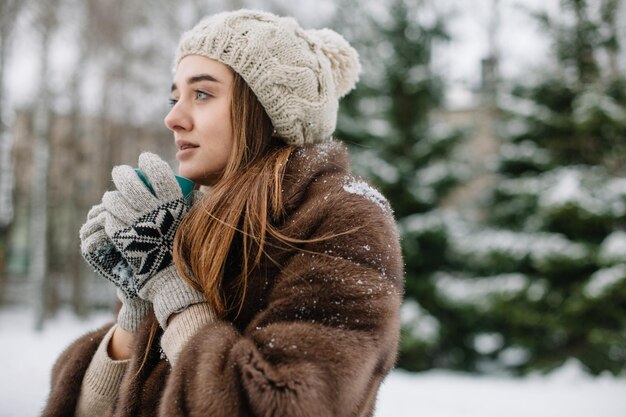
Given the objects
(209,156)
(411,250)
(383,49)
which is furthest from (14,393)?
(383,49)

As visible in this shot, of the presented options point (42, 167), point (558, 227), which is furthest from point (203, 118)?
point (42, 167)

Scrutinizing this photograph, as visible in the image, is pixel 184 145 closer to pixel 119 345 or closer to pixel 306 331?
pixel 119 345

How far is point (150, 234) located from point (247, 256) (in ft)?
0.91

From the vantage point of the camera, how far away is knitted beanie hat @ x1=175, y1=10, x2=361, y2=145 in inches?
64.6

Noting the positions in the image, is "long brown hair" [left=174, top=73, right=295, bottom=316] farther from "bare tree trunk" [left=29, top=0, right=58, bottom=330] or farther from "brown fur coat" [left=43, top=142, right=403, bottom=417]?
"bare tree trunk" [left=29, top=0, right=58, bottom=330]

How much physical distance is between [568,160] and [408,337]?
3.81 metres

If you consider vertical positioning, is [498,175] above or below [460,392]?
above

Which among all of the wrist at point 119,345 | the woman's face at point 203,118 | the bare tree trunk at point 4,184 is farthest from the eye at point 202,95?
the bare tree trunk at point 4,184

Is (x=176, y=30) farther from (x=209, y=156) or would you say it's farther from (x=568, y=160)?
(x=209, y=156)

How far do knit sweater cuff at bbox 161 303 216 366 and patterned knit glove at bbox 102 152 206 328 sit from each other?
0.02 m

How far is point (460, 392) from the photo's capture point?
609 cm

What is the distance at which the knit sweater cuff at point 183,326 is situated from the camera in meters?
1.28

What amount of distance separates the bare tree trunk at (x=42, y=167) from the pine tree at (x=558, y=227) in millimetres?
8000

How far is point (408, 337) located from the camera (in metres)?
6.82
